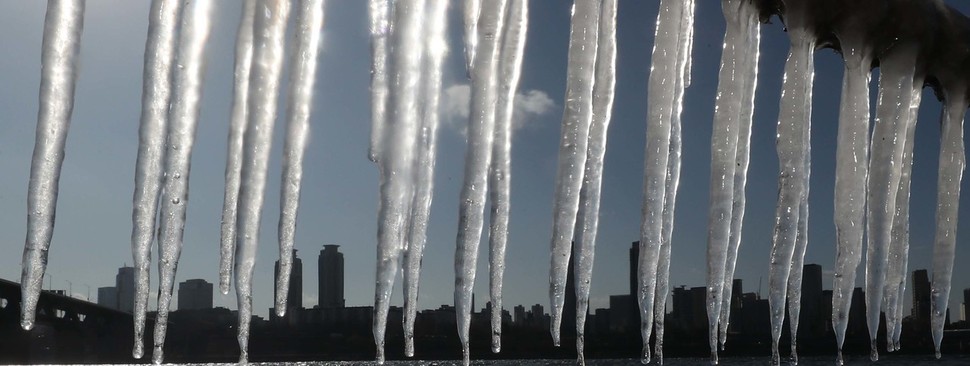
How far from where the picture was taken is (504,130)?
307cm

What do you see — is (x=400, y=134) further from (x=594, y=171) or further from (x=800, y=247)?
(x=800, y=247)

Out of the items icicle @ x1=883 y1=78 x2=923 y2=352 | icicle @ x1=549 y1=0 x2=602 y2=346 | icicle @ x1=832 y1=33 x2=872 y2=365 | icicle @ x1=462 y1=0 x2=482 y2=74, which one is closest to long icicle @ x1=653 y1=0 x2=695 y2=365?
icicle @ x1=549 y1=0 x2=602 y2=346

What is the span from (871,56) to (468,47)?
1.49 metres

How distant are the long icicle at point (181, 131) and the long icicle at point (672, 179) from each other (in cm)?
177

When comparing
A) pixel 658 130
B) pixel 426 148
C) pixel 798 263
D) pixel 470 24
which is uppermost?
pixel 470 24

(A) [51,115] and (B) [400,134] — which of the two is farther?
(B) [400,134]

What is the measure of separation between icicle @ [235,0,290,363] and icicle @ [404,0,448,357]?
52 cm

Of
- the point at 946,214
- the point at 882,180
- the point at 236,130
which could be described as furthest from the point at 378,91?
the point at 946,214

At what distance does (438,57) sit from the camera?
9.54 feet

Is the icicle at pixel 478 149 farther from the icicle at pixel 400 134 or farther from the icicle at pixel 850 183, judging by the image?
the icicle at pixel 850 183

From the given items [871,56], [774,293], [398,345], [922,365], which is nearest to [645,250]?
[774,293]

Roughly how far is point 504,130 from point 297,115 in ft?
2.46

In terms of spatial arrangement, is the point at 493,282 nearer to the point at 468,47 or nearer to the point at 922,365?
the point at 468,47

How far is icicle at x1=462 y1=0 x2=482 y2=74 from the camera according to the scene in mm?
3010
